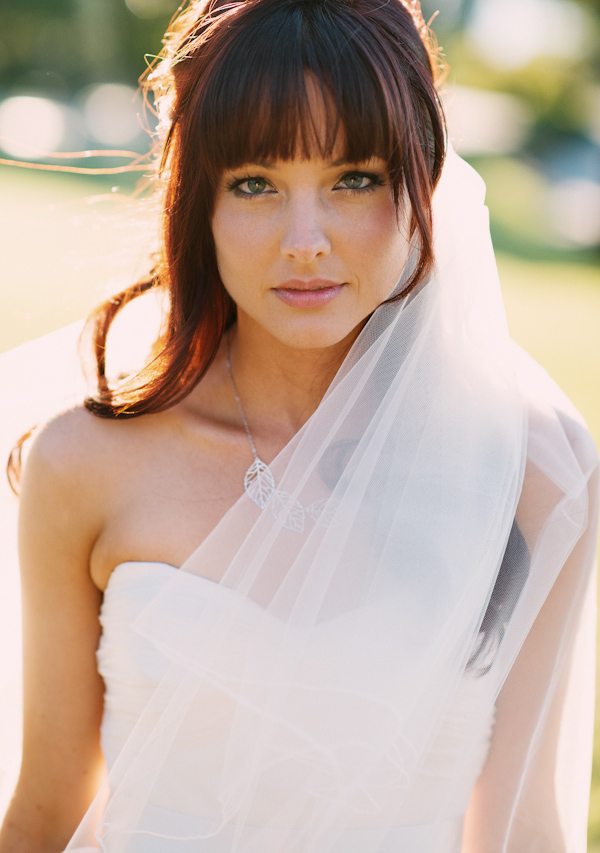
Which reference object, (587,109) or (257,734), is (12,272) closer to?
(257,734)

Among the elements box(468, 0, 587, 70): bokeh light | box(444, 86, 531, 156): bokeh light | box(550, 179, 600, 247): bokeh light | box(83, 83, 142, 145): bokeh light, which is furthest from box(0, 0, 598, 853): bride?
box(468, 0, 587, 70): bokeh light

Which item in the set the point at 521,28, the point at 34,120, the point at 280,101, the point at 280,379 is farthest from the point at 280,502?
the point at 521,28

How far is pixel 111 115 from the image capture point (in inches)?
1064

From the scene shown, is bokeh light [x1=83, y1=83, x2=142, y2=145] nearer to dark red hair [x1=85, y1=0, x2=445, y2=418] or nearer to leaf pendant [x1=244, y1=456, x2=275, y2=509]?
dark red hair [x1=85, y1=0, x2=445, y2=418]

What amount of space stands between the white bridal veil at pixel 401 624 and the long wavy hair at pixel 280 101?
195 millimetres

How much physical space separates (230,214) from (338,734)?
1.02 metres

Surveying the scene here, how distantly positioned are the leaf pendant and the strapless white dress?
21 centimetres

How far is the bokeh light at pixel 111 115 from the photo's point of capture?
2486 centimetres

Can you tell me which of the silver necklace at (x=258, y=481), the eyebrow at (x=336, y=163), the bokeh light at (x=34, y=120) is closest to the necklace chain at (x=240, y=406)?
the silver necklace at (x=258, y=481)

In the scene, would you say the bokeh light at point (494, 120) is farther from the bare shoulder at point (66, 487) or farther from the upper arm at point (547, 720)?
the bare shoulder at point (66, 487)

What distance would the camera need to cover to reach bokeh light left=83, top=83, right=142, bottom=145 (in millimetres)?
24859

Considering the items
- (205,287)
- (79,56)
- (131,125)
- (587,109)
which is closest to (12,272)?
(205,287)

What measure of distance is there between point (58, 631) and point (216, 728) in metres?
0.41

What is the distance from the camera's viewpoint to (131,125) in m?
26.3
